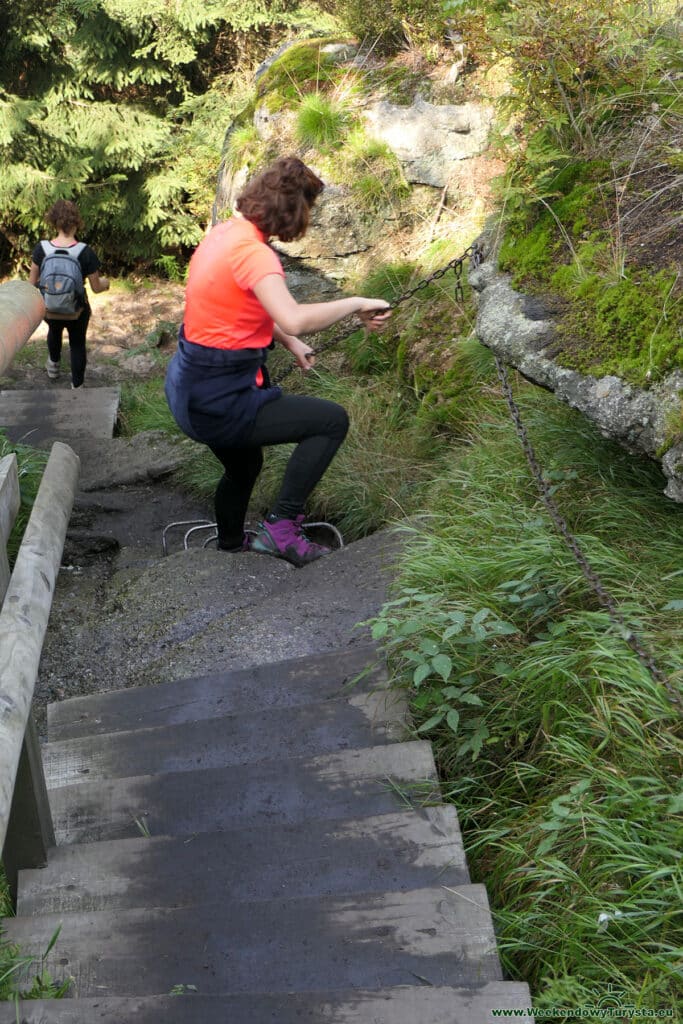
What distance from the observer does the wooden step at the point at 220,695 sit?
3443 millimetres

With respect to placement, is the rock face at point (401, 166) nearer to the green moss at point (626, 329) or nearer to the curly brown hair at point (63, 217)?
the curly brown hair at point (63, 217)

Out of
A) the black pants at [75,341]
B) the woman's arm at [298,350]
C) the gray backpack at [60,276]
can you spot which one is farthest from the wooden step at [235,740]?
the black pants at [75,341]

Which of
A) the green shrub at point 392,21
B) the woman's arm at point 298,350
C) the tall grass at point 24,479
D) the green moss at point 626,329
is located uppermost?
the green shrub at point 392,21

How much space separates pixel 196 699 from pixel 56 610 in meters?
1.59

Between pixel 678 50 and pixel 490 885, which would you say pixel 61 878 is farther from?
pixel 678 50

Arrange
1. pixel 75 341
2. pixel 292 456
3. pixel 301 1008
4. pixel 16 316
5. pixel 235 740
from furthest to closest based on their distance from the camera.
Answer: pixel 75 341 → pixel 292 456 → pixel 16 316 → pixel 235 740 → pixel 301 1008

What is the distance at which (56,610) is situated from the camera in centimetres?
487

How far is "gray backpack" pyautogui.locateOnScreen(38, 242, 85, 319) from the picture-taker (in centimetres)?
778

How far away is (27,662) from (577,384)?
2.37 metres

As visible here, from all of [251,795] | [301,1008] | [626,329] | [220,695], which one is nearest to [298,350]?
[626,329]

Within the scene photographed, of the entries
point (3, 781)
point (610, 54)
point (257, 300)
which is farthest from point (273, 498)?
point (3, 781)

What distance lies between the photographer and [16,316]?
340 centimetres

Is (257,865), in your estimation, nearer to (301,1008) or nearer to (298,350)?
(301,1008)

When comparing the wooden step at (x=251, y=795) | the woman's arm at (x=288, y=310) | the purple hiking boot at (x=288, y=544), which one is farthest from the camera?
the purple hiking boot at (x=288, y=544)
